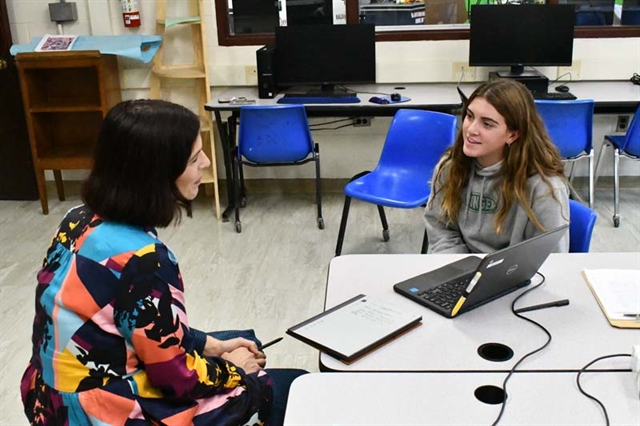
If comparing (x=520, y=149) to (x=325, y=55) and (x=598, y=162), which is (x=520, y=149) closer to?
(x=325, y=55)

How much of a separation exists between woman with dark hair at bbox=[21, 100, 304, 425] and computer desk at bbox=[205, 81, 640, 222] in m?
2.52

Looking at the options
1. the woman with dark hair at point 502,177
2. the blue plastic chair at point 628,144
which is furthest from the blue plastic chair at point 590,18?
the woman with dark hair at point 502,177

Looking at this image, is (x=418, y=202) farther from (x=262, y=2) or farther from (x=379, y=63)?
(x=262, y=2)

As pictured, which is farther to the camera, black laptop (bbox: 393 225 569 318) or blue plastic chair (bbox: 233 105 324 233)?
blue plastic chair (bbox: 233 105 324 233)

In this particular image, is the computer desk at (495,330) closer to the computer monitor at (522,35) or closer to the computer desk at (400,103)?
the computer desk at (400,103)

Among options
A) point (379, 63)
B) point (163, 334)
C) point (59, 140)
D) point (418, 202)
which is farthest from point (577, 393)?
point (59, 140)

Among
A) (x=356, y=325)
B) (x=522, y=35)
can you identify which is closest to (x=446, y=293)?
(x=356, y=325)

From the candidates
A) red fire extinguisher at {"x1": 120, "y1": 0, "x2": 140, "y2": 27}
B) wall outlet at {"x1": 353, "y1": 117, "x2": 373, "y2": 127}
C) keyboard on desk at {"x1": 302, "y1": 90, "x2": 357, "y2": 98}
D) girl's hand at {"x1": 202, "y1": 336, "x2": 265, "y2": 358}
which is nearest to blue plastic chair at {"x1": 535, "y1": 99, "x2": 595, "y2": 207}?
keyboard on desk at {"x1": 302, "y1": 90, "x2": 357, "y2": 98}

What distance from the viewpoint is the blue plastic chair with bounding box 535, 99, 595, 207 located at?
11.5ft

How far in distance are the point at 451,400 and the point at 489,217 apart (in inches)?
37.9

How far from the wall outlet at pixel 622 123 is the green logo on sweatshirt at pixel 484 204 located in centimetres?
273

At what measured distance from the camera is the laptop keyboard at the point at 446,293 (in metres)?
1.58

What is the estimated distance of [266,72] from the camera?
4.01 meters

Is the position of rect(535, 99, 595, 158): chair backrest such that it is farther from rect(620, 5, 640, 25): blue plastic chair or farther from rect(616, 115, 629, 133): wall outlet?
rect(620, 5, 640, 25): blue plastic chair
